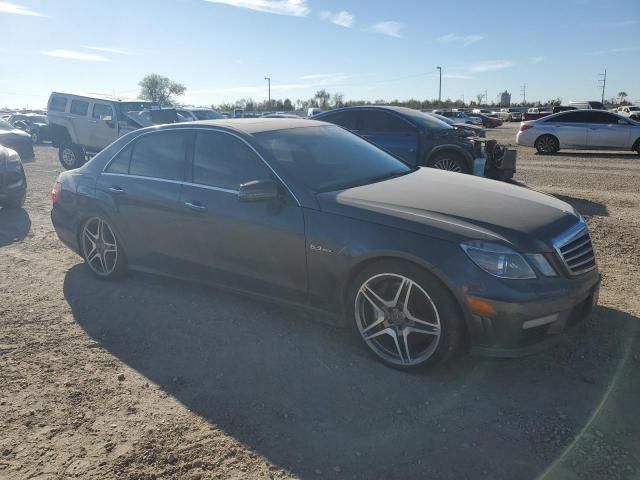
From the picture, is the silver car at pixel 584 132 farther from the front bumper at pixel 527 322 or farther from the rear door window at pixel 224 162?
the rear door window at pixel 224 162

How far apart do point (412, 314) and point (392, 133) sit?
6703 mm

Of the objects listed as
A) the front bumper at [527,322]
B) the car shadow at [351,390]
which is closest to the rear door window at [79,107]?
the car shadow at [351,390]

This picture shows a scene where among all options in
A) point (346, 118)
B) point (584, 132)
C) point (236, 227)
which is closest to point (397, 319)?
point (236, 227)

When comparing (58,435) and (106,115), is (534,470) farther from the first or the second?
(106,115)

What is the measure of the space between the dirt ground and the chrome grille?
63 centimetres

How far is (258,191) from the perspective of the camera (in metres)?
3.45

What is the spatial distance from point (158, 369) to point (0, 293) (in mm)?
2343

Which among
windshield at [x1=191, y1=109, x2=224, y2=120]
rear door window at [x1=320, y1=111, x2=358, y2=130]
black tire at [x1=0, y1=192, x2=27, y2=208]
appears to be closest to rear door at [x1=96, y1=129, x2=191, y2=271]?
black tire at [x1=0, y1=192, x2=27, y2=208]

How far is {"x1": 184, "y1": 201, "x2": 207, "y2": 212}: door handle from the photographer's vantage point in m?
3.93

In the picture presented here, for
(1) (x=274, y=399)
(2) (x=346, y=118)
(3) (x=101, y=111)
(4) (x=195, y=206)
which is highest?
(3) (x=101, y=111)

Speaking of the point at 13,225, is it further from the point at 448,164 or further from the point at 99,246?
the point at 448,164

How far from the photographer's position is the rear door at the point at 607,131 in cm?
1537

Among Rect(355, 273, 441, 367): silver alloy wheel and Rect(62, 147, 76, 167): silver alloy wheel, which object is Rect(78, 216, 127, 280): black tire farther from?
Rect(62, 147, 76, 167): silver alloy wheel

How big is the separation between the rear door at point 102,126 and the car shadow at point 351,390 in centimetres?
1111
